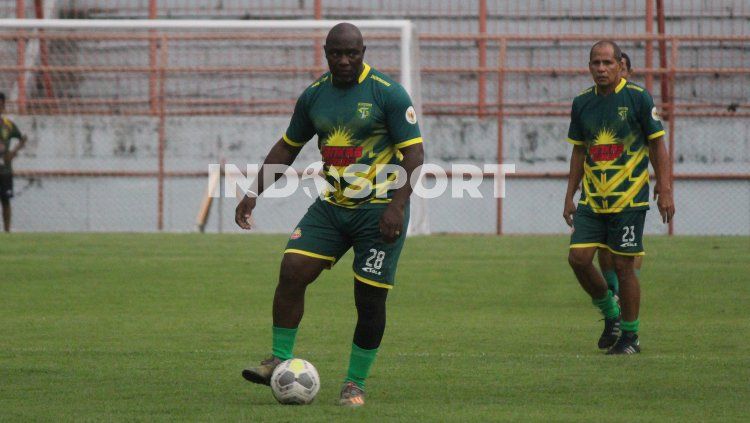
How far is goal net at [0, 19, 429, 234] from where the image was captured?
2323 cm

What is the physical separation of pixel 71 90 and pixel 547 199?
9.08m

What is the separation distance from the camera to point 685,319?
1048 cm

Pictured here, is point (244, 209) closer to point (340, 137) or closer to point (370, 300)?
point (340, 137)

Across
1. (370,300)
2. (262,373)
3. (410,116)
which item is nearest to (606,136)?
(410,116)

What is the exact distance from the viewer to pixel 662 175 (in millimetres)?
8383

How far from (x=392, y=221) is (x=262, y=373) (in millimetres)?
1031

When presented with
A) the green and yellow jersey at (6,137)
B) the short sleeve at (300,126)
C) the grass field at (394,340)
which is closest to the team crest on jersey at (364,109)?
the short sleeve at (300,126)

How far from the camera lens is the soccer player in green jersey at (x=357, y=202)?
6438 mm

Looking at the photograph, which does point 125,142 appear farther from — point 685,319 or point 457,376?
point 457,376

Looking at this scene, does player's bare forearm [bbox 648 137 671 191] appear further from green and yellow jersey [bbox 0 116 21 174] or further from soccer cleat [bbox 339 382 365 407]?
green and yellow jersey [bbox 0 116 21 174]

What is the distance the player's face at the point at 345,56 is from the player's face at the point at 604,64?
2.45 m

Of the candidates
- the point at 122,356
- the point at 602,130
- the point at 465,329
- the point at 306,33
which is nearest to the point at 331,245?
the point at 122,356

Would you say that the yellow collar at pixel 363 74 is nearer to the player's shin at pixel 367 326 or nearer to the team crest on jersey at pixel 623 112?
the player's shin at pixel 367 326

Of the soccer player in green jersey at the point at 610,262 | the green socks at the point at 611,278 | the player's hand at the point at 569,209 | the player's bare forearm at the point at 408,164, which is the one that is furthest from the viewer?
the green socks at the point at 611,278
